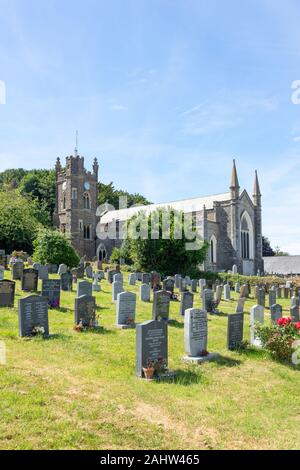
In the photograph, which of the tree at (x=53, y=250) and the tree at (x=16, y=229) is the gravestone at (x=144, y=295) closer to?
the tree at (x=53, y=250)

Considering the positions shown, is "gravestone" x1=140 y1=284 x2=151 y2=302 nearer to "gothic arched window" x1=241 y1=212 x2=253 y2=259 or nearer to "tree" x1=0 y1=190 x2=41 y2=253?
"tree" x1=0 y1=190 x2=41 y2=253

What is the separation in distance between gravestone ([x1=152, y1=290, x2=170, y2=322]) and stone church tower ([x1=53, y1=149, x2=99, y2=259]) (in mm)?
36659

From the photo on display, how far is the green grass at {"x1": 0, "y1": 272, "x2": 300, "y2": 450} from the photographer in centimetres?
538

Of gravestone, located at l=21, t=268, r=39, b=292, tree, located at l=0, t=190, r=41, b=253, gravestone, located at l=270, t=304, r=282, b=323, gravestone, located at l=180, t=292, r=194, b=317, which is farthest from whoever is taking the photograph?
tree, located at l=0, t=190, r=41, b=253

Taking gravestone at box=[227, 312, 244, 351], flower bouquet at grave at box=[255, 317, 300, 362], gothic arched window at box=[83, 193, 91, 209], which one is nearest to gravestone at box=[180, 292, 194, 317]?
gravestone at box=[227, 312, 244, 351]

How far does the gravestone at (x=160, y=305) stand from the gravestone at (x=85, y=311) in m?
2.31

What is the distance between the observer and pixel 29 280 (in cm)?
1694

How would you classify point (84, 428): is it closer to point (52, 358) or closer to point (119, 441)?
point (119, 441)

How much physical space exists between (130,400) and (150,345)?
170 centimetres

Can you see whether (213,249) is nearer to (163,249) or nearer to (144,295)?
(163,249)

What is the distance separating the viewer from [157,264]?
3334cm

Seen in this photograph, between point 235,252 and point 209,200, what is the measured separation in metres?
8.33

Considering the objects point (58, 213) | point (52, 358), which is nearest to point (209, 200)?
point (58, 213)

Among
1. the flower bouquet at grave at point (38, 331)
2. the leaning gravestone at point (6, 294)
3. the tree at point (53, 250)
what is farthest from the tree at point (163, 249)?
the flower bouquet at grave at point (38, 331)
